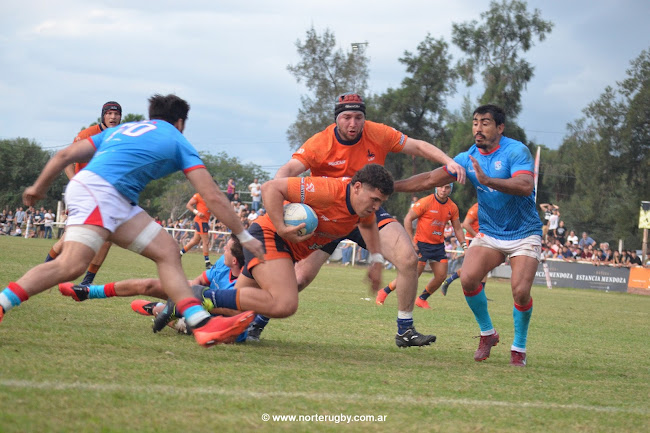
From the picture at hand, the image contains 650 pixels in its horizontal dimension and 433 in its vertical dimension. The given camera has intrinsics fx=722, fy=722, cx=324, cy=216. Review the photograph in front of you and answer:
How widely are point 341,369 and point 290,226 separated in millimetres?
1296

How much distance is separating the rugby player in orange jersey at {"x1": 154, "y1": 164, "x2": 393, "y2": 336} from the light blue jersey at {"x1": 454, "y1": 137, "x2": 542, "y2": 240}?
137 centimetres

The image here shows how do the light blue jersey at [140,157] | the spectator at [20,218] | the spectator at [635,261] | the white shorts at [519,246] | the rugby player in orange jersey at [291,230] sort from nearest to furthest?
the light blue jersey at [140,157] → the rugby player in orange jersey at [291,230] → the white shorts at [519,246] → the spectator at [635,261] → the spectator at [20,218]

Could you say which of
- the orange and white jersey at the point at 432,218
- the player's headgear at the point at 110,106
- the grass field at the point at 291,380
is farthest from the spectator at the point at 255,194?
the grass field at the point at 291,380

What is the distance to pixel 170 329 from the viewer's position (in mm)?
7535

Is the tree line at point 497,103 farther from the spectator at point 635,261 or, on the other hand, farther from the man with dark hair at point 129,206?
the man with dark hair at point 129,206

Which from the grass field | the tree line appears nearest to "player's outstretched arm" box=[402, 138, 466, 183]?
the grass field

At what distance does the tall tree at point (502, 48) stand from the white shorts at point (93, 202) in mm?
43143

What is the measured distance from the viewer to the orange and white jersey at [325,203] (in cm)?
638

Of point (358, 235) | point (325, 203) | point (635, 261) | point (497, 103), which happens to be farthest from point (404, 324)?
point (497, 103)

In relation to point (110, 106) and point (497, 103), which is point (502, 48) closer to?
point (497, 103)

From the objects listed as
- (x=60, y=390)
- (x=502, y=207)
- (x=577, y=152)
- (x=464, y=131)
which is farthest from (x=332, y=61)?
(x=60, y=390)

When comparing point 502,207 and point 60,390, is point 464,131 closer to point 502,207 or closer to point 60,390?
point 502,207

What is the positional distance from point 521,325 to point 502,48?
43135 millimetres

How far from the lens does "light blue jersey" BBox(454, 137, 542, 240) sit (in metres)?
7.21
